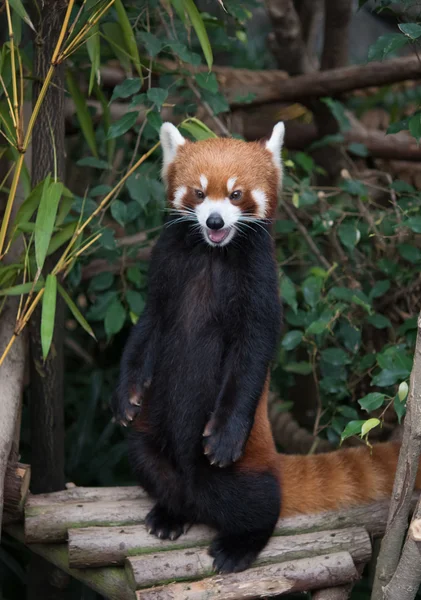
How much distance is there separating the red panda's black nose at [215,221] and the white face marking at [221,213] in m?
0.01

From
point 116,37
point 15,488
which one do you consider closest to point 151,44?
point 116,37

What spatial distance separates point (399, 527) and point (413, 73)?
2371 millimetres

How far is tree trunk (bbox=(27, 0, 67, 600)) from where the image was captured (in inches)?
112

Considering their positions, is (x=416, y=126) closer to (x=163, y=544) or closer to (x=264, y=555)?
(x=264, y=555)

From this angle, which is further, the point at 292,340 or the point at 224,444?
the point at 292,340

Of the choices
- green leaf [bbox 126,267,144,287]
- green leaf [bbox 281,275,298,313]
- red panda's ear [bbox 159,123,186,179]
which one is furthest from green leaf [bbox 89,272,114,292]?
red panda's ear [bbox 159,123,186,179]

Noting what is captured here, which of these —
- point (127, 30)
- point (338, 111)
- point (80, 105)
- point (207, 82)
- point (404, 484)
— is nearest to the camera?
point (404, 484)

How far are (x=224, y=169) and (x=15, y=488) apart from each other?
47.4 inches

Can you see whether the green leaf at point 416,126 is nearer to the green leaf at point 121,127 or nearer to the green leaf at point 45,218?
the green leaf at point 121,127

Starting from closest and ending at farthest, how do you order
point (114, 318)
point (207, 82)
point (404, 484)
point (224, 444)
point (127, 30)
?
point (404, 484)
point (224, 444)
point (127, 30)
point (207, 82)
point (114, 318)

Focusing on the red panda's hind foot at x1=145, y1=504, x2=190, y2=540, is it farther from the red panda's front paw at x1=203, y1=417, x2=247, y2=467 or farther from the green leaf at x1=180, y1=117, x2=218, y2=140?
the green leaf at x1=180, y1=117, x2=218, y2=140

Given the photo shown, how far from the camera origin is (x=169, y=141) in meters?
2.77

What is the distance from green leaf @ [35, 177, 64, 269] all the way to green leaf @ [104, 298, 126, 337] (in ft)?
2.39

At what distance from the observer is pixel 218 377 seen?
104 inches
